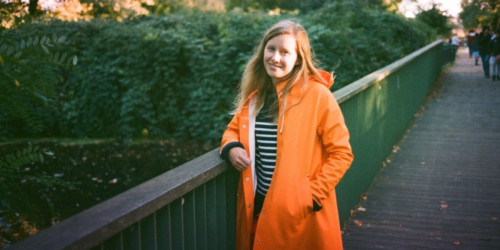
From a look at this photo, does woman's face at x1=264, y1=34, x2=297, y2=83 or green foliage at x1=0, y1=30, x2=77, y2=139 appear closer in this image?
green foliage at x1=0, y1=30, x2=77, y2=139

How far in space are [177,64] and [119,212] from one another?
10261 millimetres

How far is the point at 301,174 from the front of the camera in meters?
2.70

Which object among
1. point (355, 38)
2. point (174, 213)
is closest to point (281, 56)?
point (174, 213)

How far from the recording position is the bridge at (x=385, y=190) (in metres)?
2.02

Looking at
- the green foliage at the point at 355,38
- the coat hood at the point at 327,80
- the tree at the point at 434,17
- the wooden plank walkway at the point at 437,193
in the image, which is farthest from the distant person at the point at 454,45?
the coat hood at the point at 327,80

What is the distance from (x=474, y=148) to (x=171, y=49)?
7045 mm

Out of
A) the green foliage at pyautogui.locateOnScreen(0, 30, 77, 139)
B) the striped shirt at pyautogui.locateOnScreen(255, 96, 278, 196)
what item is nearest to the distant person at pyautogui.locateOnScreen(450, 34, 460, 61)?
the striped shirt at pyautogui.locateOnScreen(255, 96, 278, 196)

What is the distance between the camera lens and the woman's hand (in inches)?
107

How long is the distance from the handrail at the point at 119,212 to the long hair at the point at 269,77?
57cm

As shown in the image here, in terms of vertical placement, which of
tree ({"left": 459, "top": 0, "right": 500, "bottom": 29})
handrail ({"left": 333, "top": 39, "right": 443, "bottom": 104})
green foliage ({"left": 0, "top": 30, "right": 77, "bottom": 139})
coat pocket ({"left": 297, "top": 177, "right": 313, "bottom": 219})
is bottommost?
coat pocket ({"left": 297, "top": 177, "right": 313, "bottom": 219})

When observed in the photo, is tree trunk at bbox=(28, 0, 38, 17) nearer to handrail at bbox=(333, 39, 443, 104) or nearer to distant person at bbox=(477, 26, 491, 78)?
handrail at bbox=(333, 39, 443, 104)

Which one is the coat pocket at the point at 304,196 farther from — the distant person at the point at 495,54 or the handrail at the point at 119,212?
the distant person at the point at 495,54

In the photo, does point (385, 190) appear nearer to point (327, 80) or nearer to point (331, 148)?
point (327, 80)

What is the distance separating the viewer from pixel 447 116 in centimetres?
1192
